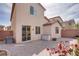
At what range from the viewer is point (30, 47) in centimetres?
221

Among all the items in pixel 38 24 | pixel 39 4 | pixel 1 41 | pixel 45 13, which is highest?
pixel 39 4

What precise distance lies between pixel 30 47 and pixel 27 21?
402mm

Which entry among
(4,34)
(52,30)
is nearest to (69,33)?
(52,30)

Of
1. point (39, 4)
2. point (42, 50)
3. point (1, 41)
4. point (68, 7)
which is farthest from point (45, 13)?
point (1, 41)

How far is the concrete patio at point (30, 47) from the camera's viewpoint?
217cm

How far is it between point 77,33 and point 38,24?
62 centimetres

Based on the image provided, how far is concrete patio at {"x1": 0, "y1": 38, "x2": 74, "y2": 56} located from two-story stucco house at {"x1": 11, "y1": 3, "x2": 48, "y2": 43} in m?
0.08

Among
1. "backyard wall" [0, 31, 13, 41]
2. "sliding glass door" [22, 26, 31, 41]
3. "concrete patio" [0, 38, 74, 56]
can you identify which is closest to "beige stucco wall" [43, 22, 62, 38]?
"concrete patio" [0, 38, 74, 56]

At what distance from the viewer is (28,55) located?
220 cm

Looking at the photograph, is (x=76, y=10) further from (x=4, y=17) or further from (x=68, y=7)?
(x=4, y=17)

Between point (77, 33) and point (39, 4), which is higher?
point (39, 4)

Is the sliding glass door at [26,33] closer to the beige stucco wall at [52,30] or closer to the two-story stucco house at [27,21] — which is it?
the two-story stucco house at [27,21]

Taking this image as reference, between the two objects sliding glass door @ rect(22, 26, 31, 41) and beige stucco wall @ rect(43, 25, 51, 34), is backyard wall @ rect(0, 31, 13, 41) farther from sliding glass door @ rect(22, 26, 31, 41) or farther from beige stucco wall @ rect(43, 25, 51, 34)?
beige stucco wall @ rect(43, 25, 51, 34)

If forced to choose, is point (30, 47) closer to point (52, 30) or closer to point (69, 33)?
point (52, 30)
